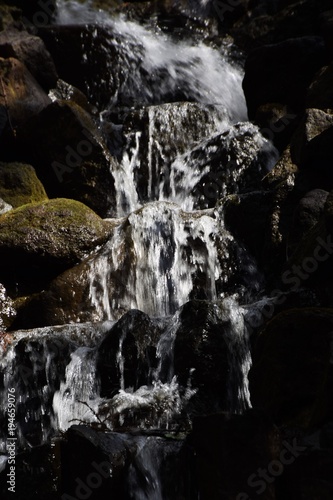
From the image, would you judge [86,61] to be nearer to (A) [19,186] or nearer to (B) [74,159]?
(B) [74,159]

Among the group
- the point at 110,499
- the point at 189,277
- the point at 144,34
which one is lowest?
the point at 110,499

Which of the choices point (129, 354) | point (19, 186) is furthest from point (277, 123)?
point (129, 354)

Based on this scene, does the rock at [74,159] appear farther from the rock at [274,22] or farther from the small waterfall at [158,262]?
the rock at [274,22]

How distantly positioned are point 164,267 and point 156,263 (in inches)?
4.3

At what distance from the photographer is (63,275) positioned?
27.2ft

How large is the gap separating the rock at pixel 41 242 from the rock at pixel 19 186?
141cm

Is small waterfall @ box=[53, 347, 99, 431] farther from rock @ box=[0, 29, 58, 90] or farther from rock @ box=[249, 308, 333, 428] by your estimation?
rock @ box=[0, 29, 58, 90]

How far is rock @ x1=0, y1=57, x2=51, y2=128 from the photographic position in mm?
10945

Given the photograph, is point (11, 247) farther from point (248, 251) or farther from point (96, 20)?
point (96, 20)

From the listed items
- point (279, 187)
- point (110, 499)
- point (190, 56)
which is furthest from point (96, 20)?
point (110, 499)

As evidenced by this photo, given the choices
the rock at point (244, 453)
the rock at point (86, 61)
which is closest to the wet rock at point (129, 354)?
the rock at point (244, 453)

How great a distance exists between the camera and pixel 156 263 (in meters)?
8.49

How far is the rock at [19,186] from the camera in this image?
10.0m

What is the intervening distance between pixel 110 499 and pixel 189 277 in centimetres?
434
